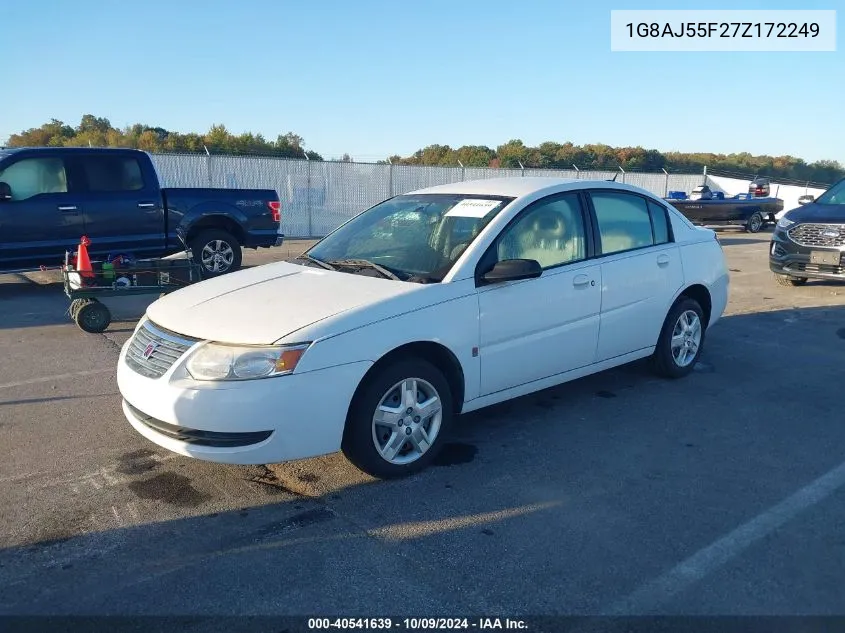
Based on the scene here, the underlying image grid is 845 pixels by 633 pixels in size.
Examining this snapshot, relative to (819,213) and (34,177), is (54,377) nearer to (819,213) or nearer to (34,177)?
(34,177)

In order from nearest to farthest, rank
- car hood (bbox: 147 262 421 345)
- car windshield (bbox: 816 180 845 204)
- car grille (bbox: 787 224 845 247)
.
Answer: car hood (bbox: 147 262 421 345) → car grille (bbox: 787 224 845 247) → car windshield (bbox: 816 180 845 204)

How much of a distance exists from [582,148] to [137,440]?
157 feet

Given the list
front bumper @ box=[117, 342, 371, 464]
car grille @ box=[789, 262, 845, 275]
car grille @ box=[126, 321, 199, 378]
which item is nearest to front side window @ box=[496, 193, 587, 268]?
front bumper @ box=[117, 342, 371, 464]

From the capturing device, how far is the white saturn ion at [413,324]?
3.54 m

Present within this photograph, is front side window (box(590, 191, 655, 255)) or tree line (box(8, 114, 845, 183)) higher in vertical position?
tree line (box(8, 114, 845, 183))

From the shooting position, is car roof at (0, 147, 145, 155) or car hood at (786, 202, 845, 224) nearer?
car roof at (0, 147, 145, 155)

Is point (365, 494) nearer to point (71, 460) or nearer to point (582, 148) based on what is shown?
point (71, 460)

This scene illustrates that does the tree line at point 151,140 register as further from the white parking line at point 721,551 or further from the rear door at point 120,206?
the white parking line at point 721,551

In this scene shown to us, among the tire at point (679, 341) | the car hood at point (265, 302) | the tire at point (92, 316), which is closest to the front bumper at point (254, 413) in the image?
the car hood at point (265, 302)

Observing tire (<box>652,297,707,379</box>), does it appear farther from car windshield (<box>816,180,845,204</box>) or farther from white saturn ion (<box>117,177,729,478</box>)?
car windshield (<box>816,180,845,204</box>)

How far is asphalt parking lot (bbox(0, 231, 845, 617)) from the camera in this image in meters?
2.92

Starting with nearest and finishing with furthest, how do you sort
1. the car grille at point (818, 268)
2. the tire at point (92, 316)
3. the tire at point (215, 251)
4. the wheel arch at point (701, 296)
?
the wheel arch at point (701, 296) < the tire at point (92, 316) < the car grille at point (818, 268) < the tire at point (215, 251)

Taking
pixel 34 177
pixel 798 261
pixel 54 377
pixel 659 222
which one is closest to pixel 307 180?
pixel 34 177

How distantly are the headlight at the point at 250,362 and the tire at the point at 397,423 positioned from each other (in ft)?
1.46
